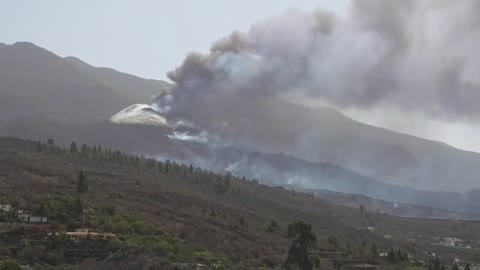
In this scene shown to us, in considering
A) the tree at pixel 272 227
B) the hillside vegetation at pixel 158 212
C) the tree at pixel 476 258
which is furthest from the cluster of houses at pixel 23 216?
the tree at pixel 476 258

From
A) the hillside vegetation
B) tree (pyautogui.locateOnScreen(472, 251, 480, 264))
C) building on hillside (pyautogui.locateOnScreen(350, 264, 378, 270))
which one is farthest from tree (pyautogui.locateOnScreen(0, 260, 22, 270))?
tree (pyautogui.locateOnScreen(472, 251, 480, 264))

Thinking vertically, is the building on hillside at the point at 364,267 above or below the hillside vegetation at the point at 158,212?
below

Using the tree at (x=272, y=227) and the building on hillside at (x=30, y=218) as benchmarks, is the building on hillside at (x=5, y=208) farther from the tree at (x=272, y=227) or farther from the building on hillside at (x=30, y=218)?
the tree at (x=272, y=227)

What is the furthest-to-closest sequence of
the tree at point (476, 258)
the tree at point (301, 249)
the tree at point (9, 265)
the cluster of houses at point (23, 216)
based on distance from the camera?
the tree at point (476, 258)
the cluster of houses at point (23, 216)
the tree at point (301, 249)
the tree at point (9, 265)

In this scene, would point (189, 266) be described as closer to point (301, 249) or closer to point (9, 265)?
point (301, 249)

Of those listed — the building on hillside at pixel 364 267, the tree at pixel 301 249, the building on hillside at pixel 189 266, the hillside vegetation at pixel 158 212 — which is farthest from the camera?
the building on hillside at pixel 364 267

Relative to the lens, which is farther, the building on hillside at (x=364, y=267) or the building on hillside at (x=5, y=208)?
the building on hillside at (x=364, y=267)

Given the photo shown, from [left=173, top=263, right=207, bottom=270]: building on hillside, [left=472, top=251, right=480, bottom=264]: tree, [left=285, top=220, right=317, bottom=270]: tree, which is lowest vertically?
[left=472, top=251, right=480, bottom=264]: tree

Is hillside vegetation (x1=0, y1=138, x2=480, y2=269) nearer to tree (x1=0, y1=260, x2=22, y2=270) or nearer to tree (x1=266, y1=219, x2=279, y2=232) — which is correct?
tree (x1=266, y1=219, x2=279, y2=232)

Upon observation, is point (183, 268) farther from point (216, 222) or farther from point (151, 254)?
point (216, 222)

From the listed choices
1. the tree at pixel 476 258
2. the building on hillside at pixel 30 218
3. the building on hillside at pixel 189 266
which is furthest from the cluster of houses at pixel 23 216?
the tree at pixel 476 258

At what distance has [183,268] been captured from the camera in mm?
57062

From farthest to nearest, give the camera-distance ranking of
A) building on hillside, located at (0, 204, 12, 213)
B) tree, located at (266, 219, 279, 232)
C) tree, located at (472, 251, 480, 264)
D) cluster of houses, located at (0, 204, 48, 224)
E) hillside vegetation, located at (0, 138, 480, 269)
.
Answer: tree, located at (472, 251, 480, 264) < tree, located at (266, 219, 279, 232) < building on hillside, located at (0, 204, 12, 213) < cluster of houses, located at (0, 204, 48, 224) < hillside vegetation, located at (0, 138, 480, 269)

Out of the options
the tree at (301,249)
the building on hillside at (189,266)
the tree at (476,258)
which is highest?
the tree at (301,249)
